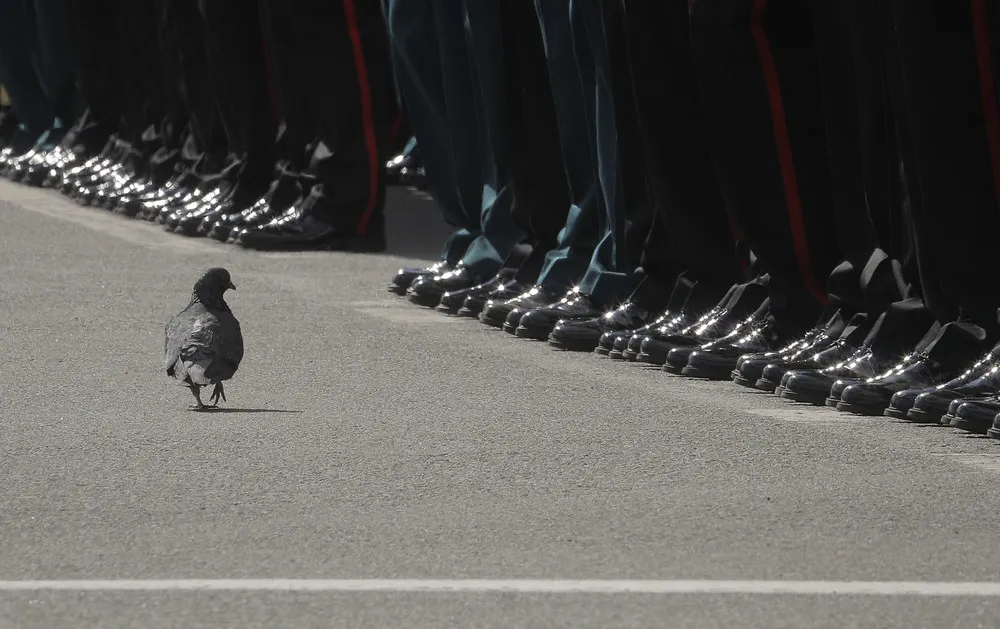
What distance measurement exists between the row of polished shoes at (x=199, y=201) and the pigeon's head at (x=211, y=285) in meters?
5.74

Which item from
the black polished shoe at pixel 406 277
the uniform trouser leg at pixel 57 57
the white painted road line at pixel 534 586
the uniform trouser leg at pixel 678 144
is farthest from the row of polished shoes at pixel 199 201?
the white painted road line at pixel 534 586

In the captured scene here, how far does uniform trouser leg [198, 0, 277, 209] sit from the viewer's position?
46.5 ft

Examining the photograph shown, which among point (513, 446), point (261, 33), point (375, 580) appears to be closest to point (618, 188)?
point (513, 446)

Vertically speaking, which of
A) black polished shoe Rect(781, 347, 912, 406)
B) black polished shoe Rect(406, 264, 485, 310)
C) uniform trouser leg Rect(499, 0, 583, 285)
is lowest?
black polished shoe Rect(406, 264, 485, 310)

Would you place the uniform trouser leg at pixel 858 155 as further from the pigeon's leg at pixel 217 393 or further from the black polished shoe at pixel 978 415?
the pigeon's leg at pixel 217 393

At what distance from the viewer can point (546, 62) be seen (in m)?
9.86

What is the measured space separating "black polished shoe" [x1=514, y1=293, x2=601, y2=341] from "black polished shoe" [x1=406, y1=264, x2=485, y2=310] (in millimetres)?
1126

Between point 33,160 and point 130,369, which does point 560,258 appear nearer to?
point 130,369

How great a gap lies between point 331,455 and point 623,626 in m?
2.10

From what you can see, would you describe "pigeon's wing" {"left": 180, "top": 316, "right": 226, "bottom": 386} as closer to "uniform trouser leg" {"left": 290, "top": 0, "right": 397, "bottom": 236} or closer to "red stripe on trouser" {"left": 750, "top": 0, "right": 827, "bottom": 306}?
"red stripe on trouser" {"left": 750, "top": 0, "right": 827, "bottom": 306}

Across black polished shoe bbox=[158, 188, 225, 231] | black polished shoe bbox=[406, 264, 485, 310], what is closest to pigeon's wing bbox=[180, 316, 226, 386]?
black polished shoe bbox=[406, 264, 485, 310]

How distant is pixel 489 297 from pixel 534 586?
210 inches

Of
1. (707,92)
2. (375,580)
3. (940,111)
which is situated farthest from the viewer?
(707,92)

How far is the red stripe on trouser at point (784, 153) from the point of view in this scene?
7988 mm
